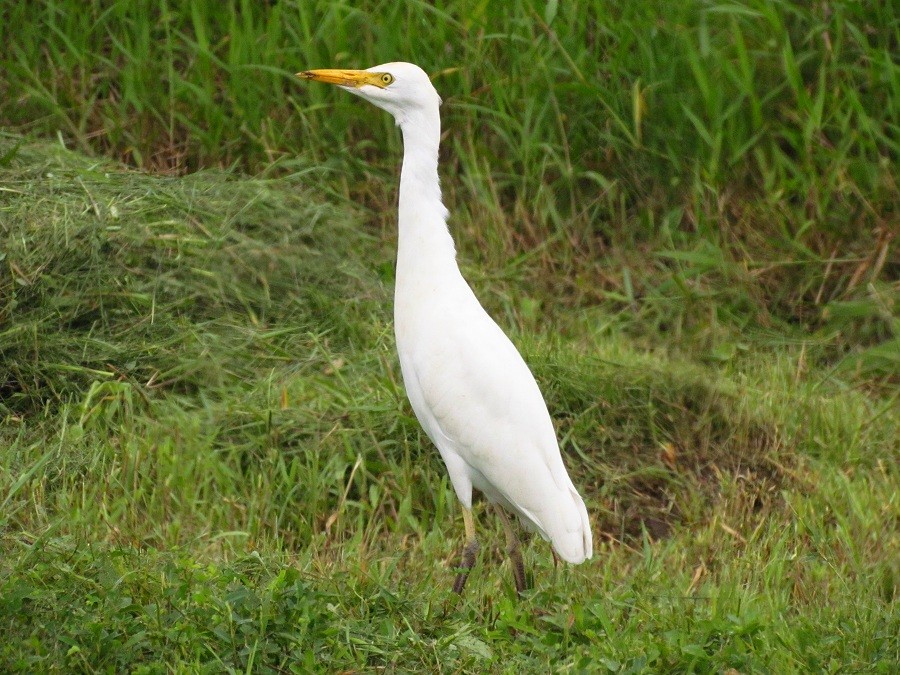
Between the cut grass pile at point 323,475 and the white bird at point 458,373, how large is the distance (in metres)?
0.24

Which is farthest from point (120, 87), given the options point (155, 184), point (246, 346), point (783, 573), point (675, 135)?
point (783, 573)

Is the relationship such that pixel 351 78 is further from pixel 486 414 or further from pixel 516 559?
pixel 516 559

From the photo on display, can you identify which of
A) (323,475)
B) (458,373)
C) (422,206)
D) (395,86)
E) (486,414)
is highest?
(395,86)

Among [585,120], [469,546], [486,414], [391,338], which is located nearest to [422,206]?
[486,414]

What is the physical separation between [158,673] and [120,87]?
3790mm

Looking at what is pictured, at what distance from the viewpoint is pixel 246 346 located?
4.75m

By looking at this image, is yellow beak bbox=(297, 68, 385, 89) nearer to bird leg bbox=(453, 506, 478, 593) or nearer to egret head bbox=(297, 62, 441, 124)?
egret head bbox=(297, 62, 441, 124)

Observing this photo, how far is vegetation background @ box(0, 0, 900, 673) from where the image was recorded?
3.26 metres

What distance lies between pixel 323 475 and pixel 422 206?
0.97 metres

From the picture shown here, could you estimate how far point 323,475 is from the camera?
166 inches

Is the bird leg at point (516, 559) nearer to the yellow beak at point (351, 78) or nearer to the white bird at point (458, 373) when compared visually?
the white bird at point (458, 373)

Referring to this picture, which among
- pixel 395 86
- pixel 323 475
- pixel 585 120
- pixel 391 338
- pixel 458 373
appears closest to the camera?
pixel 458 373

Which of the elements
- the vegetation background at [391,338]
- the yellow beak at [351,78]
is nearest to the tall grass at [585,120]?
the vegetation background at [391,338]

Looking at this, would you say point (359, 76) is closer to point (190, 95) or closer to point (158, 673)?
point (158, 673)
